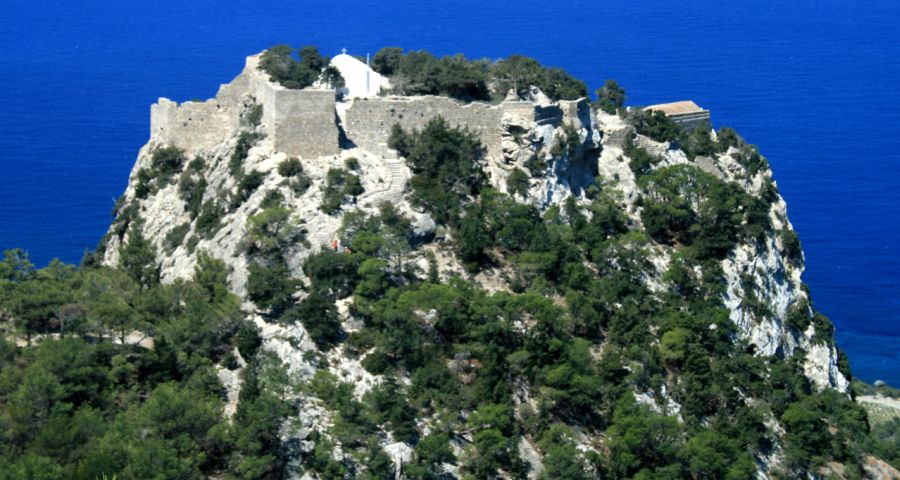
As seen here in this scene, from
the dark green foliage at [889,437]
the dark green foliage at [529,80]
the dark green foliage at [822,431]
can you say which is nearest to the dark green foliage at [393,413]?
the dark green foliage at [822,431]

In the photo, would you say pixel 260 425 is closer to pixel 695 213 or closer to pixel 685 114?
pixel 695 213

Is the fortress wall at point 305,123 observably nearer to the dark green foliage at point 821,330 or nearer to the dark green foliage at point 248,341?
the dark green foliage at point 248,341

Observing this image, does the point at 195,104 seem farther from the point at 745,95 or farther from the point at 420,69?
the point at 745,95

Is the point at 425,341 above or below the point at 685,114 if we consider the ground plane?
below

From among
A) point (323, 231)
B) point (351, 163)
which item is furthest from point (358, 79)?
point (323, 231)

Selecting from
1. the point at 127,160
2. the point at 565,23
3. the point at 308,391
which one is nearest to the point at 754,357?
the point at 308,391
